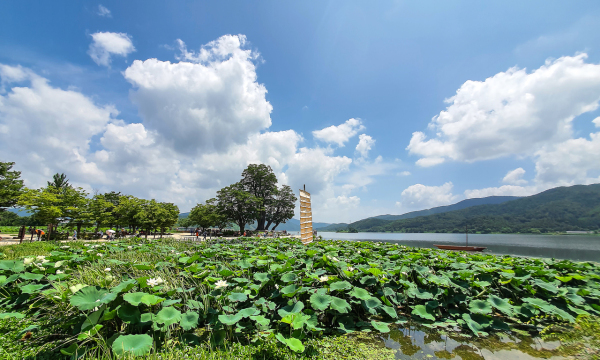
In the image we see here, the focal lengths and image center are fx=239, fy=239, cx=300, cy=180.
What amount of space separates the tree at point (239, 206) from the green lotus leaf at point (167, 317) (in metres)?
34.1

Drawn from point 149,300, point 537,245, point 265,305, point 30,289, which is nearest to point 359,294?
point 265,305

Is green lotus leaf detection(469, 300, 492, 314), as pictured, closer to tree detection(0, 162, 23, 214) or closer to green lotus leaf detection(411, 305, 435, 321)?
green lotus leaf detection(411, 305, 435, 321)

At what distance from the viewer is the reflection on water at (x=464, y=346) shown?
2561mm

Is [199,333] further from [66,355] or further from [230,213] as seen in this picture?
Result: [230,213]

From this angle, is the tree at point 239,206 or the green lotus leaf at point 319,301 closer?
the green lotus leaf at point 319,301

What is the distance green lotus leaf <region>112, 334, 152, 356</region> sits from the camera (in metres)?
2.03

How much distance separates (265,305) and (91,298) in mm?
1774

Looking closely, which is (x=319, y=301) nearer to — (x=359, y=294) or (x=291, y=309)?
(x=291, y=309)

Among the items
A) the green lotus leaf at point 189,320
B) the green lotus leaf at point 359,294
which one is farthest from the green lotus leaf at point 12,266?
the green lotus leaf at point 359,294

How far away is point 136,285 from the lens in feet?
9.24

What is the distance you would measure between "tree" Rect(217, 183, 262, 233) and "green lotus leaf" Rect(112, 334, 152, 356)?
3441cm

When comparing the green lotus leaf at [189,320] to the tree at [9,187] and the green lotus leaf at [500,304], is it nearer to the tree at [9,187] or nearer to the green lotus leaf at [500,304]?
the green lotus leaf at [500,304]

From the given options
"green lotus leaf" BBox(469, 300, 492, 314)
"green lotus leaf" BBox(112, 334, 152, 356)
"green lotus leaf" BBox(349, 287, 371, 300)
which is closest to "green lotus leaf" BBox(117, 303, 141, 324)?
"green lotus leaf" BBox(112, 334, 152, 356)

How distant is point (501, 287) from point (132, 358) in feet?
15.7
